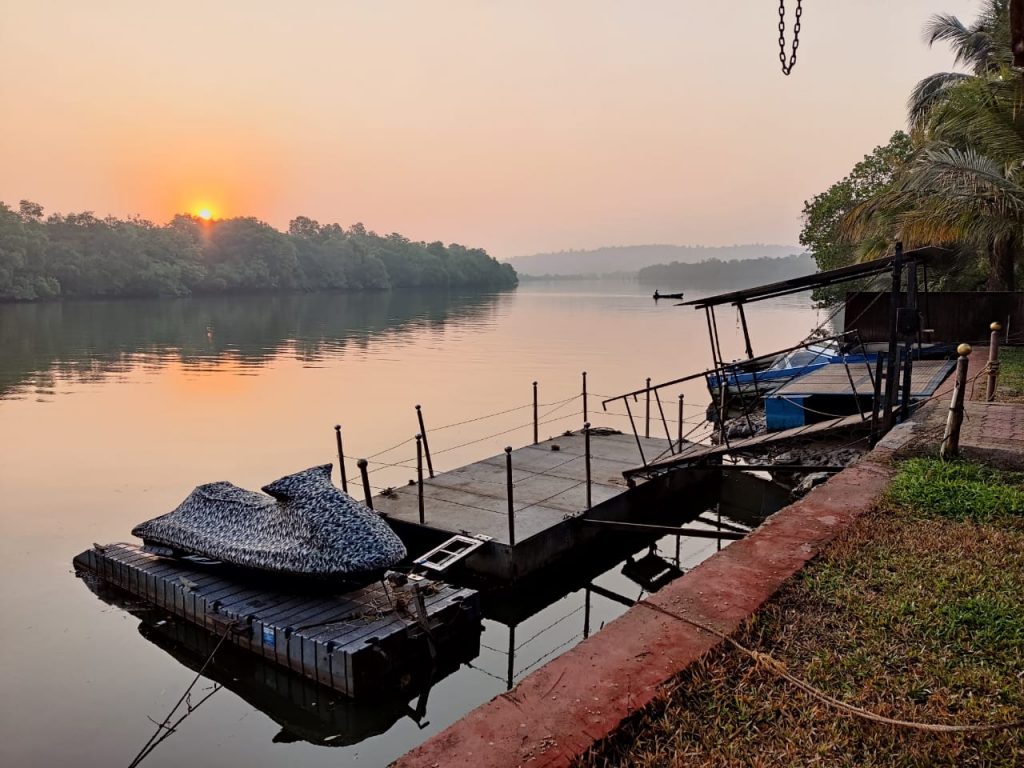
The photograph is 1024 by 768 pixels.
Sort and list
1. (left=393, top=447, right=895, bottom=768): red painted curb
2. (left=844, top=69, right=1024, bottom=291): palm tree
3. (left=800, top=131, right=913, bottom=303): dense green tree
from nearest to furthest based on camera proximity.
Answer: (left=393, top=447, right=895, bottom=768): red painted curb
(left=844, top=69, right=1024, bottom=291): palm tree
(left=800, top=131, right=913, bottom=303): dense green tree

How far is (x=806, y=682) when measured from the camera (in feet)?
13.3

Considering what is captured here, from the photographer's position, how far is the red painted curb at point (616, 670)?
3648 mm

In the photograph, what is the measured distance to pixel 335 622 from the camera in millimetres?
8234

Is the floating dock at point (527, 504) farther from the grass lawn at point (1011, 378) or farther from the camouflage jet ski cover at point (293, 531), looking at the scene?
the grass lawn at point (1011, 378)

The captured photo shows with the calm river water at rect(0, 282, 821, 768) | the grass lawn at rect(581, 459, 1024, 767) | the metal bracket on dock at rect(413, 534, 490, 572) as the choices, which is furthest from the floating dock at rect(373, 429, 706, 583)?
the grass lawn at rect(581, 459, 1024, 767)

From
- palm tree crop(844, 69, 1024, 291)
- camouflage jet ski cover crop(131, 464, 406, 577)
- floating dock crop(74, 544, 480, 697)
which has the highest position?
palm tree crop(844, 69, 1024, 291)

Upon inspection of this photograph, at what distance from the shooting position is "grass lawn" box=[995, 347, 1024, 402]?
41.0 feet

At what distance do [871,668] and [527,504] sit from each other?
8359 millimetres

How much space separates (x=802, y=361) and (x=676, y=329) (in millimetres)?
42137

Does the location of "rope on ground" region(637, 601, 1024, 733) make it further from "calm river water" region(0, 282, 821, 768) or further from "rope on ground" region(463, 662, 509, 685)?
"rope on ground" region(463, 662, 509, 685)

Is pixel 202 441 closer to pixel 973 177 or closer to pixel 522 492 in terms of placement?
pixel 522 492

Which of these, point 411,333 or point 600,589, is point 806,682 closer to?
point 600,589

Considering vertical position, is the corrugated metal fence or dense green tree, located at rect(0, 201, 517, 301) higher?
dense green tree, located at rect(0, 201, 517, 301)

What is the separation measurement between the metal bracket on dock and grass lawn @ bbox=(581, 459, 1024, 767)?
A: 5.17 meters
